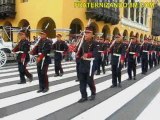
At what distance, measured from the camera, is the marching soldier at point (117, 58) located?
1175 centimetres

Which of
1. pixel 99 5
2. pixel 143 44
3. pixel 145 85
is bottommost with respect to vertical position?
pixel 145 85

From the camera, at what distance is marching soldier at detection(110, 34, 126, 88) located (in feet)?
38.6

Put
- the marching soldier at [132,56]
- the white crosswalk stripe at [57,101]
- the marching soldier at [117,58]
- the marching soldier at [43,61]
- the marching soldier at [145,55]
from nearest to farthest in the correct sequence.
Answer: the white crosswalk stripe at [57,101] → the marching soldier at [43,61] → the marching soldier at [117,58] → the marching soldier at [132,56] → the marching soldier at [145,55]

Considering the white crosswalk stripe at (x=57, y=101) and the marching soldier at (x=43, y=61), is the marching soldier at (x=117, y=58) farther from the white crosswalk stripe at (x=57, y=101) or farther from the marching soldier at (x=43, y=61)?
the marching soldier at (x=43, y=61)

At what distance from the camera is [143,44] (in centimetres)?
1791

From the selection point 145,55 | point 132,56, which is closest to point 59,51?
point 132,56

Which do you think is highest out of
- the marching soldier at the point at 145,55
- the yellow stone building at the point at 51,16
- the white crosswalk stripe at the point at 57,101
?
the yellow stone building at the point at 51,16

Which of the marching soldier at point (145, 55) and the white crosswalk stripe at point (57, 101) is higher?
the marching soldier at point (145, 55)

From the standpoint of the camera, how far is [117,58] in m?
11.9

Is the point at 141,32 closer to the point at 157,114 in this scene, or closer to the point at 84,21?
the point at 84,21

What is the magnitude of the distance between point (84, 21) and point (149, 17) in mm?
31850

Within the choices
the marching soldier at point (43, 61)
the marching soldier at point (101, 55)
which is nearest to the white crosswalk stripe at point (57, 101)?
the marching soldier at point (43, 61)

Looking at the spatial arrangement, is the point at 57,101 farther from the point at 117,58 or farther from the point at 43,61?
the point at 117,58

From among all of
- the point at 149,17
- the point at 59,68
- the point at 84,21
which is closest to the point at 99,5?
the point at 84,21
